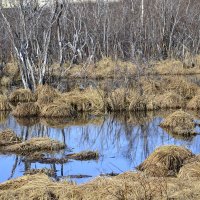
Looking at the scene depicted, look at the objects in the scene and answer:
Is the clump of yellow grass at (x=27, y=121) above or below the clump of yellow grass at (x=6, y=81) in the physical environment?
below

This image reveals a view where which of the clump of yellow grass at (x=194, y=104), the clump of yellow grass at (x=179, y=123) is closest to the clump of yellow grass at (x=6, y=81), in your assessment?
the clump of yellow grass at (x=194, y=104)

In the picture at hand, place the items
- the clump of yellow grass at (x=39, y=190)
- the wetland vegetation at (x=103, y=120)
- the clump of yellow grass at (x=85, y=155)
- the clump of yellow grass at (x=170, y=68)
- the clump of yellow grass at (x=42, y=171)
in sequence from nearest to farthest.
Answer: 1. the clump of yellow grass at (x=39, y=190)
2. the wetland vegetation at (x=103, y=120)
3. the clump of yellow grass at (x=42, y=171)
4. the clump of yellow grass at (x=85, y=155)
5. the clump of yellow grass at (x=170, y=68)

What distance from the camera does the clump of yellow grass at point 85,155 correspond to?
10523 millimetres

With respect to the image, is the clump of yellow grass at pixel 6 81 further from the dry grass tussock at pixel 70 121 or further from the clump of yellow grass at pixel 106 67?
the dry grass tussock at pixel 70 121

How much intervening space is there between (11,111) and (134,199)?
10.8 meters

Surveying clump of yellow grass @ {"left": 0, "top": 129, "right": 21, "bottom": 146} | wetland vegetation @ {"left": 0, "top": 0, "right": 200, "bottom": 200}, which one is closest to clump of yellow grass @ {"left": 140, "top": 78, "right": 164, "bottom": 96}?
wetland vegetation @ {"left": 0, "top": 0, "right": 200, "bottom": 200}

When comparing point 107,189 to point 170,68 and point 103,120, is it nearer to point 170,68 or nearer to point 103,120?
point 103,120

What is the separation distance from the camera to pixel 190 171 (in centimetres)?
838

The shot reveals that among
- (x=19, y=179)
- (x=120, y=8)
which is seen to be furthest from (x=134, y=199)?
(x=120, y=8)

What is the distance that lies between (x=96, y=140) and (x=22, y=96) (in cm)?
685

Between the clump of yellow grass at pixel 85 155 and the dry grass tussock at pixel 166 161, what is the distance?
1.27 m

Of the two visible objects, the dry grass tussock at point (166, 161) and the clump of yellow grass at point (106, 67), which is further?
the clump of yellow grass at point (106, 67)

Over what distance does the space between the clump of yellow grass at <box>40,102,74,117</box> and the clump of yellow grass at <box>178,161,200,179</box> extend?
284 inches

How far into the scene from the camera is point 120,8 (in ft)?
118
